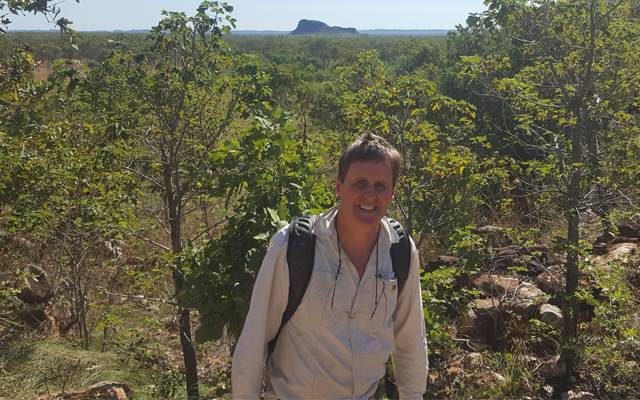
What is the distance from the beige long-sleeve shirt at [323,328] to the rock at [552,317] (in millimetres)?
4291

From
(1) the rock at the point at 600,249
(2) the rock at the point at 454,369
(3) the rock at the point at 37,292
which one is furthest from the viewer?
(1) the rock at the point at 600,249

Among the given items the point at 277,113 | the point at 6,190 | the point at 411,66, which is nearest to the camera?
the point at 277,113

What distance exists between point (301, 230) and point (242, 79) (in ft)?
9.58

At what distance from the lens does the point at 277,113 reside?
3076mm

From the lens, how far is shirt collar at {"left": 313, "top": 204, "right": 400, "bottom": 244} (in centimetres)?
175

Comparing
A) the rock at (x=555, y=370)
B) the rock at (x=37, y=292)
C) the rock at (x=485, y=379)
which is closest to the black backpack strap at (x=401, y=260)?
the rock at (x=485, y=379)

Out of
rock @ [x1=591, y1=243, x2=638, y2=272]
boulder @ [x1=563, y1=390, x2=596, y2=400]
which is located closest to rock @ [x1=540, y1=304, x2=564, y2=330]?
boulder @ [x1=563, y1=390, x2=596, y2=400]

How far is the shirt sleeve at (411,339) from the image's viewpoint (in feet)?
6.05

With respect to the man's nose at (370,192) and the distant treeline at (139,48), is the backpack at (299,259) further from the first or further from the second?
the distant treeline at (139,48)

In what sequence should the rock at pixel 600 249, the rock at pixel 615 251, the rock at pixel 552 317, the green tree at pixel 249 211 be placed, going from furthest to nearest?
the rock at pixel 600 249, the rock at pixel 615 251, the rock at pixel 552 317, the green tree at pixel 249 211

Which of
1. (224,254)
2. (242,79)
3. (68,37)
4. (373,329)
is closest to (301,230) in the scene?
(373,329)

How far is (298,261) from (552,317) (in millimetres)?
→ 4624

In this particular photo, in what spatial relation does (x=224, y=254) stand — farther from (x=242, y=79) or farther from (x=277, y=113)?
(x=242, y=79)

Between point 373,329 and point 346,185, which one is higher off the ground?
point 346,185
